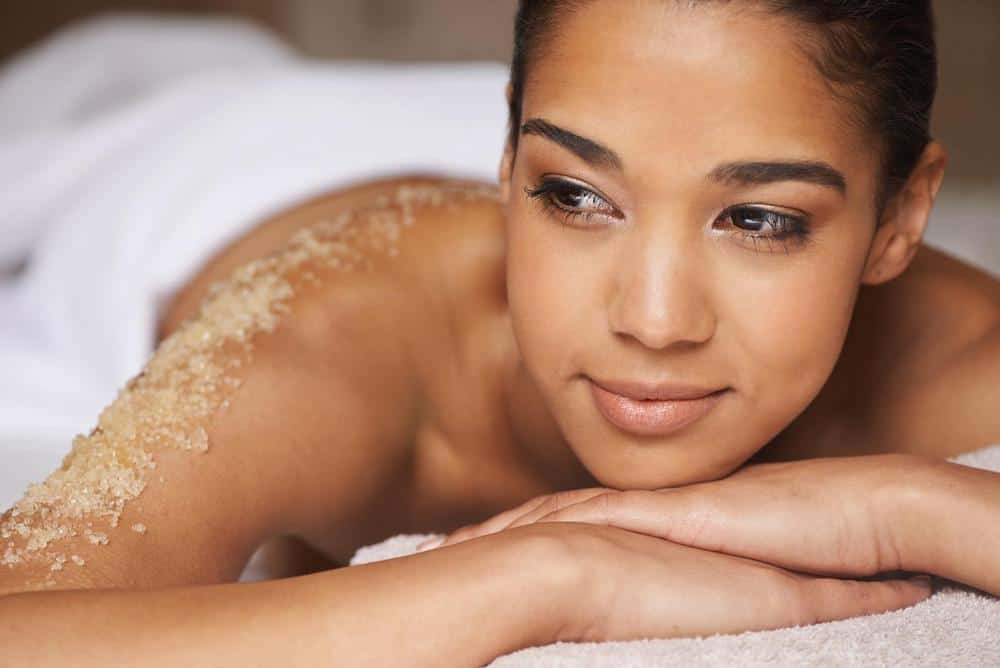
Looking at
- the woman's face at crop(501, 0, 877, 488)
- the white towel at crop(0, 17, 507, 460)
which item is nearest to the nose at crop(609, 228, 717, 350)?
the woman's face at crop(501, 0, 877, 488)

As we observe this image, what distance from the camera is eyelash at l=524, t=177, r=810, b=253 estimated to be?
3.16 feet

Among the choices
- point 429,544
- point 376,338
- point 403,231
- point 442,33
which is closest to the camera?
point 429,544

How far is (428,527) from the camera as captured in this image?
4.57 ft

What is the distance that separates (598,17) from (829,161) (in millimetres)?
226

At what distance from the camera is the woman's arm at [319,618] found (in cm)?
79

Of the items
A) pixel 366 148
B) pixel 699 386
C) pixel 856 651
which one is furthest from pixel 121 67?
pixel 856 651

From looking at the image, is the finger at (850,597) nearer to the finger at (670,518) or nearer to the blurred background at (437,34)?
the finger at (670,518)

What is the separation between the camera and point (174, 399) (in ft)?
3.50

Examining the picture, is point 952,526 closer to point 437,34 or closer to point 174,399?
point 174,399

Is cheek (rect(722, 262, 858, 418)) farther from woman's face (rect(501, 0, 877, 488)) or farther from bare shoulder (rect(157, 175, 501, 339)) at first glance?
bare shoulder (rect(157, 175, 501, 339))

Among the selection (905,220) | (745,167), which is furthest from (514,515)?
(905,220)

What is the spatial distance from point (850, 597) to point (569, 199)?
1.32 ft

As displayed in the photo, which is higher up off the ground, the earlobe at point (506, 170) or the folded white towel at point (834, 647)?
the earlobe at point (506, 170)

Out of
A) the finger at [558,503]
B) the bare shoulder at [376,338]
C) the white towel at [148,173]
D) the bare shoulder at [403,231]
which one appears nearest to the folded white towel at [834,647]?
the finger at [558,503]
